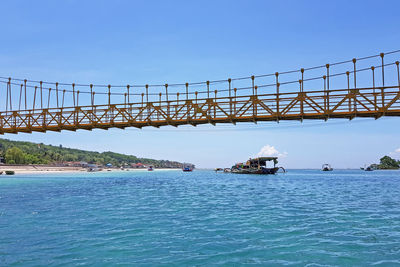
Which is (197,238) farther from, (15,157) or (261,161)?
(15,157)

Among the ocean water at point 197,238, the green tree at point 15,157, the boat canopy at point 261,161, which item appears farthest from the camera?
the green tree at point 15,157

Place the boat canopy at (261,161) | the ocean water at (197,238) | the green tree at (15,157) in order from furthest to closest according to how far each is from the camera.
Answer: the green tree at (15,157), the boat canopy at (261,161), the ocean water at (197,238)

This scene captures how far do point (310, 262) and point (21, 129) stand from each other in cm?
3923

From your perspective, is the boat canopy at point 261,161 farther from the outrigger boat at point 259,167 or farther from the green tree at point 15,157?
the green tree at point 15,157

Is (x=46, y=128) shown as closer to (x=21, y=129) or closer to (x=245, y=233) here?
(x=21, y=129)

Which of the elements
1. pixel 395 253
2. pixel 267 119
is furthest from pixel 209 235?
pixel 267 119

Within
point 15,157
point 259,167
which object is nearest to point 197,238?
point 259,167

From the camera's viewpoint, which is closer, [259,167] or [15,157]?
[259,167]

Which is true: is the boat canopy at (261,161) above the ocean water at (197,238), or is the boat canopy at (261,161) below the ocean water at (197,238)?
above

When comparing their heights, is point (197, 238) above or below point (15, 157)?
below

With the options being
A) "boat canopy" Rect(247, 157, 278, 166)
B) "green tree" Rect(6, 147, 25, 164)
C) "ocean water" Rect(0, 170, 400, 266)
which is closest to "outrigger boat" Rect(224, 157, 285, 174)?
"boat canopy" Rect(247, 157, 278, 166)

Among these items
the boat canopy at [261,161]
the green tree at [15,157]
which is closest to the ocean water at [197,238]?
the boat canopy at [261,161]

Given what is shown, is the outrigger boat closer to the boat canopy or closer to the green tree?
the boat canopy

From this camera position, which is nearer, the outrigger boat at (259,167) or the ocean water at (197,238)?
Result: the ocean water at (197,238)
